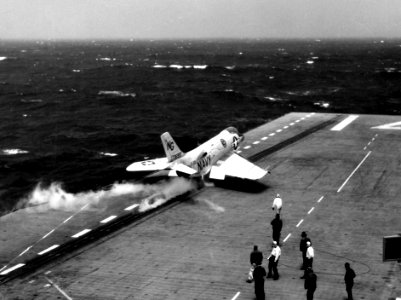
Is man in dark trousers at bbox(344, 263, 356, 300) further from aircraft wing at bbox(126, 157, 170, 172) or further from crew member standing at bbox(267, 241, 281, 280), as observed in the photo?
aircraft wing at bbox(126, 157, 170, 172)

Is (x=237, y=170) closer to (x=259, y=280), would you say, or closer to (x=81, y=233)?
(x=81, y=233)

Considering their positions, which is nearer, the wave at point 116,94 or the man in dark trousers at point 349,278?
the man in dark trousers at point 349,278

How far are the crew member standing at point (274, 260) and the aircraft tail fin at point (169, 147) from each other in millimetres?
16163

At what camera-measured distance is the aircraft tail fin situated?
139ft

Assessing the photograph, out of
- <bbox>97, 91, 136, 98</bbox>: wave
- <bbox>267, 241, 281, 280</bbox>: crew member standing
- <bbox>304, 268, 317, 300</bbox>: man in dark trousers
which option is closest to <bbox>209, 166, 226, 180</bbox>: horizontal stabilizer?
<bbox>267, 241, 281, 280</bbox>: crew member standing

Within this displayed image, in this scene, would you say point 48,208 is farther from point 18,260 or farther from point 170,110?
point 170,110

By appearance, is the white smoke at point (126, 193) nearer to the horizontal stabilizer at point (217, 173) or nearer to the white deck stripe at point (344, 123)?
the horizontal stabilizer at point (217, 173)

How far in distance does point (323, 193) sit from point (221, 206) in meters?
8.46

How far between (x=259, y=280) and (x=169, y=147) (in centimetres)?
1928

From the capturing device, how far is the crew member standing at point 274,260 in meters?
27.4

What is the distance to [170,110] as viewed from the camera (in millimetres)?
121188

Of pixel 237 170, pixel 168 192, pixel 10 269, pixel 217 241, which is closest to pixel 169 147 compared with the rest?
pixel 168 192

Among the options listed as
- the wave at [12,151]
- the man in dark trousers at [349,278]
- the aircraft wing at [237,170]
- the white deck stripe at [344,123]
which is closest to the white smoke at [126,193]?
the aircraft wing at [237,170]

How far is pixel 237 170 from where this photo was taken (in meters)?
46.3
